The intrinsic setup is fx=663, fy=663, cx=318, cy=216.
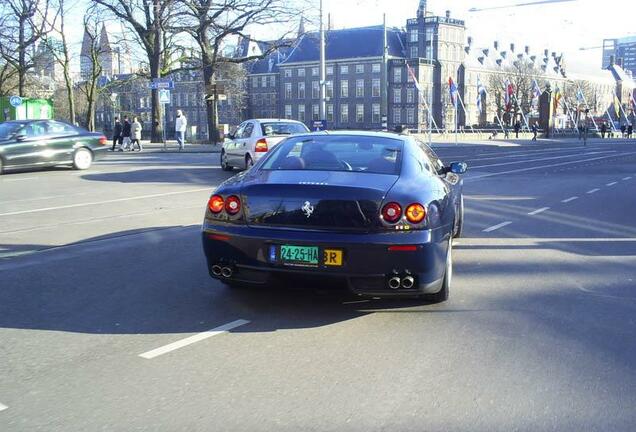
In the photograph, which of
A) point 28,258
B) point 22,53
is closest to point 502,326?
point 28,258

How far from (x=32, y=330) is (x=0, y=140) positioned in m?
15.3

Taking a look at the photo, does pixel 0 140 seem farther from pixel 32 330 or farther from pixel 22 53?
pixel 22 53

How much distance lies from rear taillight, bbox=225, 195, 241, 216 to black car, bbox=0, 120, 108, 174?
49.5ft

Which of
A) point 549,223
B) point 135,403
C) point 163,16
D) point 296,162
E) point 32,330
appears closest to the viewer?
point 135,403

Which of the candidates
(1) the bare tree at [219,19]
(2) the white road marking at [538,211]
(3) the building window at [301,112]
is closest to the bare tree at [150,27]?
(1) the bare tree at [219,19]

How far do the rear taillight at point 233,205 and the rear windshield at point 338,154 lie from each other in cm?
68

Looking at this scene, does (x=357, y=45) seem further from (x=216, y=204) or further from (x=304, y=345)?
(x=304, y=345)

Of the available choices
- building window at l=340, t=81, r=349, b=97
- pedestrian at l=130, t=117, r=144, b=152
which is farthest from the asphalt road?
building window at l=340, t=81, r=349, b=97

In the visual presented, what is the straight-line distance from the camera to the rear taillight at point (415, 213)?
5.08 meters

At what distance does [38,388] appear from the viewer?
3.87m

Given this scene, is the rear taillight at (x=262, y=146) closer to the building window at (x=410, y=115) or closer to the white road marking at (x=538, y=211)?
the white road marking at (x=538, y=211)

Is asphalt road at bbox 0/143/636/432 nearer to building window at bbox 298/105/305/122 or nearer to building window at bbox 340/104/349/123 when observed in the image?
building window at bbox 340/104/349/123

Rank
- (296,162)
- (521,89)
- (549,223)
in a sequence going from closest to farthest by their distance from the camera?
(296,162), (549,223), (521,89)

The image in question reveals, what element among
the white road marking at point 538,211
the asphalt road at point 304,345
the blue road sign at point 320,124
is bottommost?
the asphalt road at point 304,345
